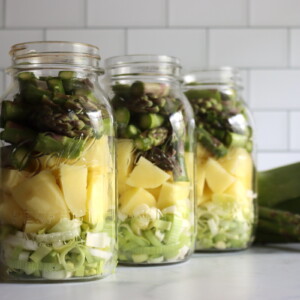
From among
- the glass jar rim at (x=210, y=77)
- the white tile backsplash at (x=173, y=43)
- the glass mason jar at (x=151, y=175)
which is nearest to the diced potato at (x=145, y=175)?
the glass mason jar at (x=151, y=175)

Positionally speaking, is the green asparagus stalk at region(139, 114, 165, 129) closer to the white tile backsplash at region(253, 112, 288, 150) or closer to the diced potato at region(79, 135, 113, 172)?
the diced potato at region(79, 135, 113, 172)

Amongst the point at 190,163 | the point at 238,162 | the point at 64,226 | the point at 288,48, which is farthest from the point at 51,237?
the point at 288,48

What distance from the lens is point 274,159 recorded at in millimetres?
1482

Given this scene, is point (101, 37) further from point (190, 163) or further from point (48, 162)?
point (48, 162)

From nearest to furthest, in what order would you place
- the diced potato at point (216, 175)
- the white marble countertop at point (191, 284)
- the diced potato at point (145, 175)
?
the white marble countertop at point (191, 284)
the diced potato at point (145, 175)
the diced potato at point (216, 175)

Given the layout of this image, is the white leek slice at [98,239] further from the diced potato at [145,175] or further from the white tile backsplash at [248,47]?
the white tile backsplash at [248,47]

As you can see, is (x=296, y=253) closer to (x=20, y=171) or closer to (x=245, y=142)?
(x=245, y=142)

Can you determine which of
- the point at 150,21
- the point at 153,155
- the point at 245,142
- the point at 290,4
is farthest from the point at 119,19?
the point at 153,155

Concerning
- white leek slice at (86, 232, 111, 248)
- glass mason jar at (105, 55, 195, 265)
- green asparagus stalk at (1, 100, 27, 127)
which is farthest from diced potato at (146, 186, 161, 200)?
green asparagus stalk at (1, 100, 27, 127)

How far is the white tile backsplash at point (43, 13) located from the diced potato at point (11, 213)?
0.70 metres

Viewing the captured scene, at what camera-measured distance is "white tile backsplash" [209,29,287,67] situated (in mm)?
1465

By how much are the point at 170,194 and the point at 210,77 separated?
276mm

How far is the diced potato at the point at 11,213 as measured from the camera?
Answer: 800 mm

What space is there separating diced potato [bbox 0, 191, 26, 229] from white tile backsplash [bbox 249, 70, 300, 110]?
31.1 inches
